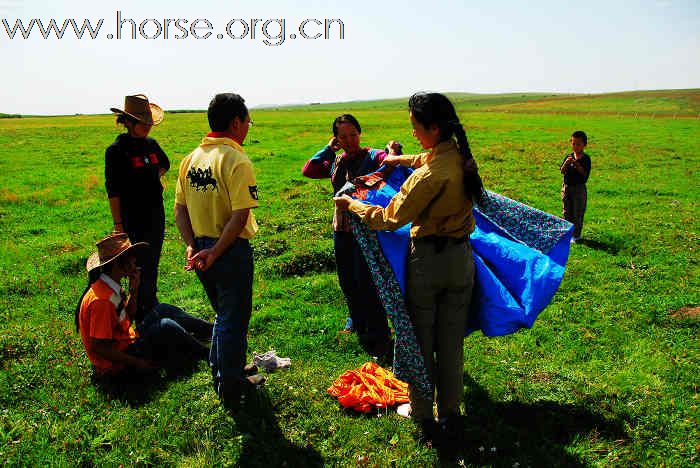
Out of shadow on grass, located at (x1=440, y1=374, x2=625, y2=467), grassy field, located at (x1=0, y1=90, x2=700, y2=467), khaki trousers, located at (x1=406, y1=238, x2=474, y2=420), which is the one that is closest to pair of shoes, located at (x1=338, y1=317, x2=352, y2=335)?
grassy field, located at (x1=0, y1=90, x2=700, y2=467)

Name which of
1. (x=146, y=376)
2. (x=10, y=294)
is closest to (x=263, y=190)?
(x=10, y=294)

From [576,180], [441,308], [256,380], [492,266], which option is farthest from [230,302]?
[576,180]

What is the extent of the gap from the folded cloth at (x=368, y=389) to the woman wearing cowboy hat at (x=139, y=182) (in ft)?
10.5

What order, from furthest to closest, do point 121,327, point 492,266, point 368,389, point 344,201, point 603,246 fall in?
1. point 603,246
2. point 121,327
3. point 368,389
4. point 492,266
5. point 344,201

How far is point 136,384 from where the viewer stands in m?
5.69

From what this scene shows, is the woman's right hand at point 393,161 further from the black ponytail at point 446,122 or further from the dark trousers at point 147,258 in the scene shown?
the dark trousers at point 147,258

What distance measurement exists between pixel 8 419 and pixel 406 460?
13.3 ft

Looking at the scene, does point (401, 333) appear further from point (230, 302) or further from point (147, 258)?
point (147, 258)

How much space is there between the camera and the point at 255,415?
5156 millimetres

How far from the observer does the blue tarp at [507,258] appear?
468cm

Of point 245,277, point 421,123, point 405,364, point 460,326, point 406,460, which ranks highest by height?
point 421,123

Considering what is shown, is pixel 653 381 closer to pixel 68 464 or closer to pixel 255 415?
pixel 255 415

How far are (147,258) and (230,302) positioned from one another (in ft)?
8.37

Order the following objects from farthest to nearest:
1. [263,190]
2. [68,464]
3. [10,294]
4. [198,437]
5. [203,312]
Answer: [263,190]
[10,294]
[203,312]
[198,437]
[68,464]
